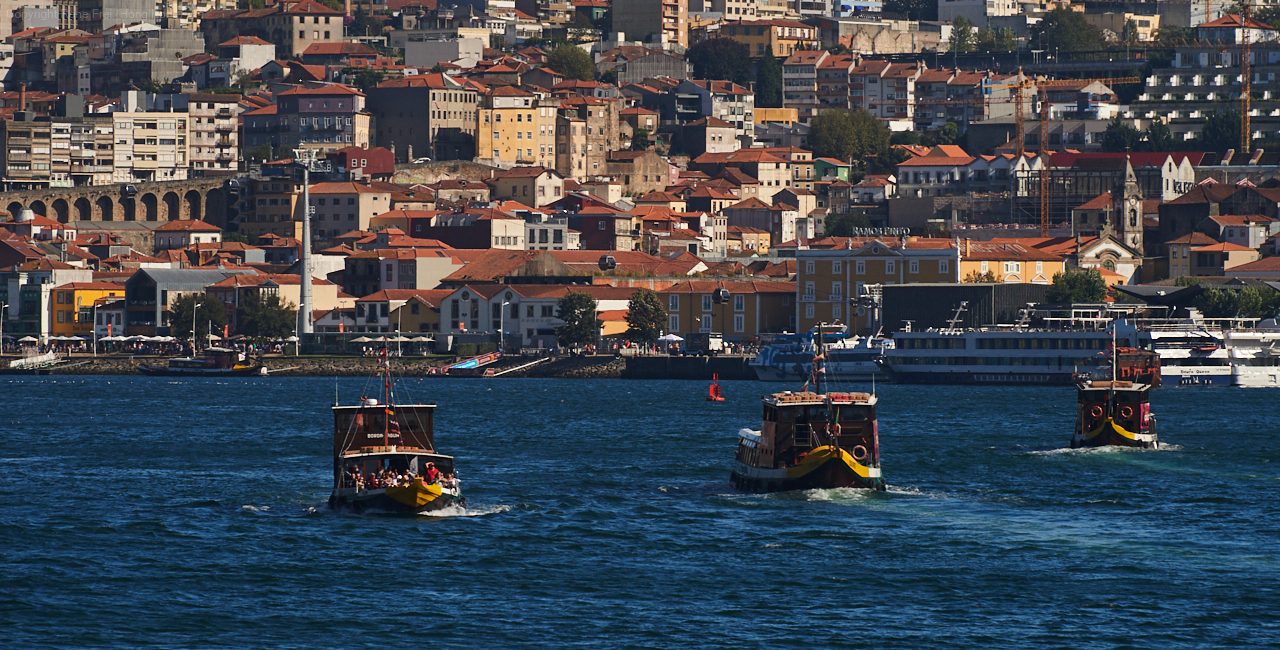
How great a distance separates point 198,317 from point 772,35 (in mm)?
78865

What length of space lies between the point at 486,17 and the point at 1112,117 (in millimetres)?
54903

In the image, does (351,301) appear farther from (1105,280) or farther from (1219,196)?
(1219,196)

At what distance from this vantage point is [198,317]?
105625 millimetres

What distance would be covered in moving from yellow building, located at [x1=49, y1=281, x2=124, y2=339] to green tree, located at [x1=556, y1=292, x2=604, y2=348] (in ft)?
87.9

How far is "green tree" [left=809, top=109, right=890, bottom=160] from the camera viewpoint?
152 metres

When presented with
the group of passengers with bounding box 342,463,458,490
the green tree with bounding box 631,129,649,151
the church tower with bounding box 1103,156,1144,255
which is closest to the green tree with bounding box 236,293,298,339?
the green tree with bounding box 631,129,649,151

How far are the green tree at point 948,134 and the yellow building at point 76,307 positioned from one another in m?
64.3

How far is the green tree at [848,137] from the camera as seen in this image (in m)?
152

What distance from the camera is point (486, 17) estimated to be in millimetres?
174000

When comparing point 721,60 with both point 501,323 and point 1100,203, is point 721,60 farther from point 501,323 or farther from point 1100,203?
point 501,323

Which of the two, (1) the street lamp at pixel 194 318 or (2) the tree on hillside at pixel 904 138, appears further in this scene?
(2) the tree on hillside at pixel 904 138

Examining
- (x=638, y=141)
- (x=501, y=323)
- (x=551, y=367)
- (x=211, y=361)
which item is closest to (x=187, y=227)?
(x=211, y=361)

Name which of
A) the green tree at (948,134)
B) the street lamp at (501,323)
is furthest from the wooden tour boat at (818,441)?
the green tree at (948,134)

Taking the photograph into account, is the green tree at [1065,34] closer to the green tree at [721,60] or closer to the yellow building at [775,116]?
the yellow building at [775,116]
